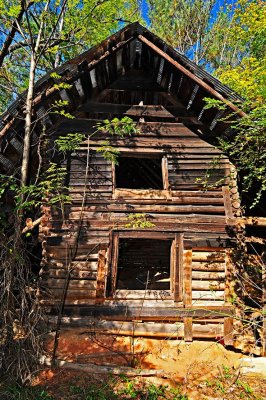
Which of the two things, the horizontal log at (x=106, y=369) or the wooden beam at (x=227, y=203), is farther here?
the wooden beam at (x=227, y=203)

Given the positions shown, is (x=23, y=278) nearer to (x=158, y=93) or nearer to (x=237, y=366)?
Result: (x=237, y=366)

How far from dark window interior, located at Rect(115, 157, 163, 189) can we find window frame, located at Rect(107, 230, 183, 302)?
498 centimetres

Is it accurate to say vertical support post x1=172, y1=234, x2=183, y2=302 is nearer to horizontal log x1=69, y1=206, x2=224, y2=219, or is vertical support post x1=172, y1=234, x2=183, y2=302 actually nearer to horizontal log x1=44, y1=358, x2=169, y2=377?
horizontal log x1=69, y1=206, x2=224, y2=219

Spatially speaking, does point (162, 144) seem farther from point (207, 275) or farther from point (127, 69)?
point (207, 275)

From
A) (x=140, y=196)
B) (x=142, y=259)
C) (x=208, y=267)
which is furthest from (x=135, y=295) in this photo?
(x=142, y=259)

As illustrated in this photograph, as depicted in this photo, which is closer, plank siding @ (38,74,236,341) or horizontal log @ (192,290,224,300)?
plank siding @ (38,74,236,341)

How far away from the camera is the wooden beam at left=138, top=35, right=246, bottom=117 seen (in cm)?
741

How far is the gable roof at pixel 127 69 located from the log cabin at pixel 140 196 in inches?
1.3

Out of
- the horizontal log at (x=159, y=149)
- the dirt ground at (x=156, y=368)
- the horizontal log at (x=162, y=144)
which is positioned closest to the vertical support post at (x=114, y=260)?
the dirt ground at (x=156, y=368)

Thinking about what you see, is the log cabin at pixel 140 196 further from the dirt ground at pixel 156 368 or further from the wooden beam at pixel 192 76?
the dirt ground at pixel 156 368

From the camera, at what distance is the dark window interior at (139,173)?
12.8 m

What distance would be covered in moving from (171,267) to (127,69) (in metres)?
6.31

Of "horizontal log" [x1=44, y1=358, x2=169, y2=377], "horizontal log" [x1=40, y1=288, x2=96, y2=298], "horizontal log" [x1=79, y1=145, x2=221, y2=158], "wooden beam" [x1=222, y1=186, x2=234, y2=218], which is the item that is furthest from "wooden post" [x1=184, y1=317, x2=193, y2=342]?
"horizontal log" [x1=79, y1=145, x2=221, y2=158]

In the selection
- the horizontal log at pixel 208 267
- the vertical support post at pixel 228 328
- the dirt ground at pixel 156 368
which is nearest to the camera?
the dirt ground at pixel 156 368
